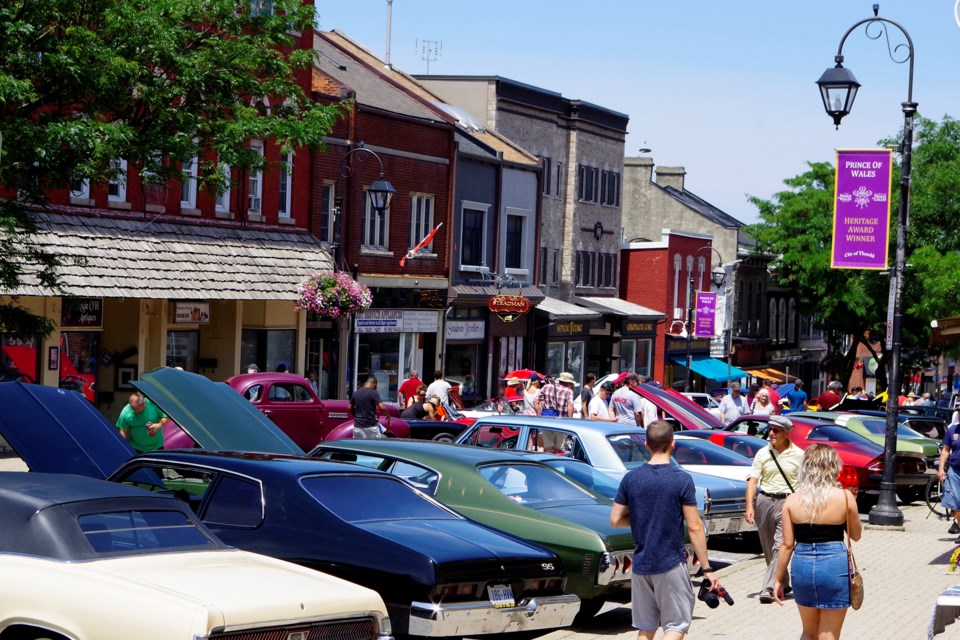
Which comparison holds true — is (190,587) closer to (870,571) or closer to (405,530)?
(405,530)

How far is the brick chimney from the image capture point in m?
67.9

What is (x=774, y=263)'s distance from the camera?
59719mm

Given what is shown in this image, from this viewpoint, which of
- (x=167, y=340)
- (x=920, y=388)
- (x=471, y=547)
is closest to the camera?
(x=471, y=547)

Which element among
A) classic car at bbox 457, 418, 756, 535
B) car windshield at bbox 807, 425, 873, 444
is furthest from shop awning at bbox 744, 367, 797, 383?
classic car at bbox 457, 418, 756, 535

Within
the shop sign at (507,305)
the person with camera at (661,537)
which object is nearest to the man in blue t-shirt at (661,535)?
the person with camera at (661,537)

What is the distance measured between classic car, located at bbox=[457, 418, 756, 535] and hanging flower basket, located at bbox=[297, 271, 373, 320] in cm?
1414

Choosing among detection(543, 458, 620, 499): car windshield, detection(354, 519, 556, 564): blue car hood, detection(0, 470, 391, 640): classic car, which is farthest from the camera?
detection(543, 458, 620, 499): car windshield

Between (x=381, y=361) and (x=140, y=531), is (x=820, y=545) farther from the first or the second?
(x=381, y=361)

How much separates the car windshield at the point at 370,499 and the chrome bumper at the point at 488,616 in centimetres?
91

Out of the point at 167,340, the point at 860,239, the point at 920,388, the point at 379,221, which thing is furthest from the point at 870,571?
the point at 920,388

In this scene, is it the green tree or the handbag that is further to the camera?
the green tree

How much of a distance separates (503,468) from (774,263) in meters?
49.6

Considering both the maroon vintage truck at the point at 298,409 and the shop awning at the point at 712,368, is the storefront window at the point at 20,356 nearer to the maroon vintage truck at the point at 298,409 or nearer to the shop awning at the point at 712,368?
the maroon vintage truck at the point at 298,409

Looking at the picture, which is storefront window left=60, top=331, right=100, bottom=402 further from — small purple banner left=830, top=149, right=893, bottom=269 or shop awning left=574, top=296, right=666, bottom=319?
shop awning left=574, top=296, right=666, bottom=319
